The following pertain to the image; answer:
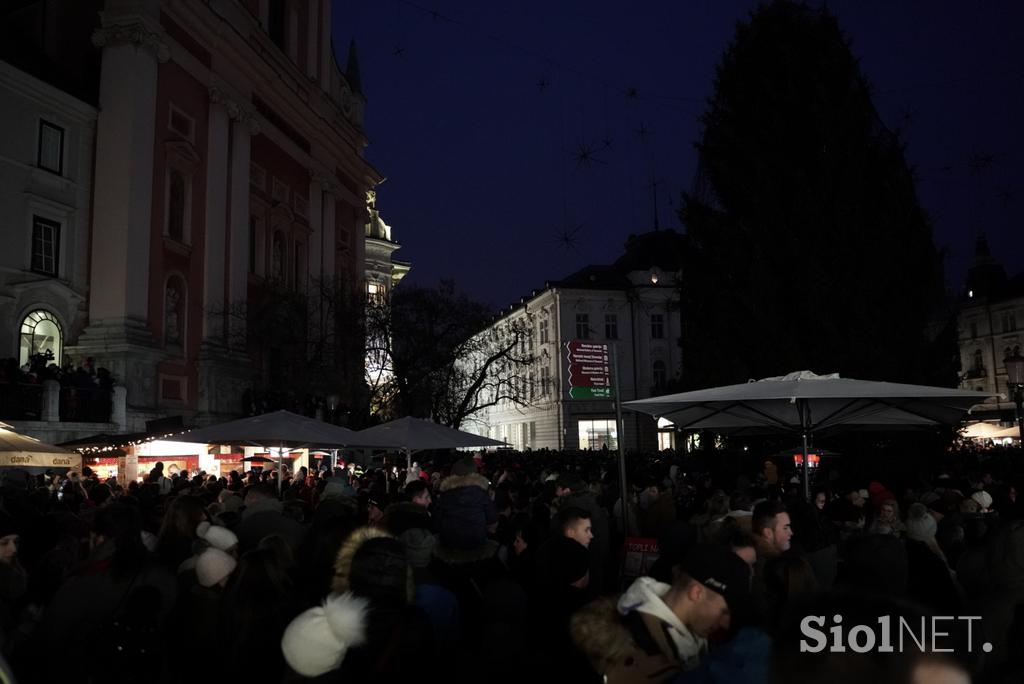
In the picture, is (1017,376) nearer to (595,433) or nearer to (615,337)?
(595,433)

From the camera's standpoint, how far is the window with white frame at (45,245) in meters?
24.3

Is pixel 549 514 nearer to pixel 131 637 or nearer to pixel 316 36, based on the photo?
pixel 131 637

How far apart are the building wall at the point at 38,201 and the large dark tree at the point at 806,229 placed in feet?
61.3

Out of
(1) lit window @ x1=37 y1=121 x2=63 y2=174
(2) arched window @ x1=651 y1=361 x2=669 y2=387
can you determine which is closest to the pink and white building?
(1) lit window @ x1=37 y1=121 x2=63 y2=174

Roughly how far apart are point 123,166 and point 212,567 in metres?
24.3

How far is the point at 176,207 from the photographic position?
2848 centimetres

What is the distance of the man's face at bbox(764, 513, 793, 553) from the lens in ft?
18.8

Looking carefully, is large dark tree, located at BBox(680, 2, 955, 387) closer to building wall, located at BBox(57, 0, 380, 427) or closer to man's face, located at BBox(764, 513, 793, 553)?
man's face, located at BBox(764, 513, 793, 553)

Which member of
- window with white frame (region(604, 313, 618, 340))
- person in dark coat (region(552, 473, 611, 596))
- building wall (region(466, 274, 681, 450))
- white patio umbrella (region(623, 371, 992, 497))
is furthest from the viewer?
window with white frame (region(604, 313, 618, 340))

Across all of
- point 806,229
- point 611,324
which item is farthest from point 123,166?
point 611,324

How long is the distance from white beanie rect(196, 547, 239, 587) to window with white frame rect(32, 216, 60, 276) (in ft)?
77.0

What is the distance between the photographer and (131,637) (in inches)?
148

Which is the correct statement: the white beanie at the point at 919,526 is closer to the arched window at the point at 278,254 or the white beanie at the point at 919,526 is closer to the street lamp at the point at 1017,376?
the street lamp at the point at 1017,376

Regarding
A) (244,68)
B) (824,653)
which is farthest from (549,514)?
(244,68)
